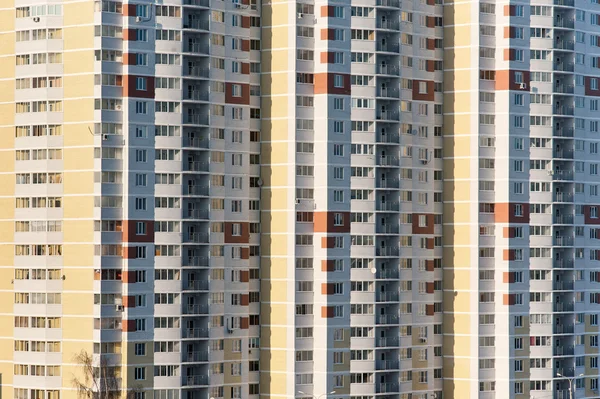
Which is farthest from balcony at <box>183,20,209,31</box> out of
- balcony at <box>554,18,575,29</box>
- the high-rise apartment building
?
balcony at <box>554,18,575,29</box>

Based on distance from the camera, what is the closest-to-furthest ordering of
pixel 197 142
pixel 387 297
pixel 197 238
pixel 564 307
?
1. pixel 197 238
2. pixel 197 142
3. pixel 387 297
4. pixel 564 307

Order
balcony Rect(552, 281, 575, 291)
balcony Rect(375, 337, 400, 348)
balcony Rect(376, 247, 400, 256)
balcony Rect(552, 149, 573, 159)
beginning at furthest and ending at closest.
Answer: balcony Rect(552, 149, 573, 159)
balcony Rect(552, 281, 575, 291)
balcony Rect(376, 247, 400, 256)
balcony Rect(375, 337, 400, 348)

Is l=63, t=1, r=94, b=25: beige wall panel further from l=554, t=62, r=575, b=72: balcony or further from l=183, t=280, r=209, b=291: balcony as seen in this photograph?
l=554, t=62, r=575, b=72: balcony

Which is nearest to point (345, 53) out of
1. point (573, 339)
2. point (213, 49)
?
point (213, 49)

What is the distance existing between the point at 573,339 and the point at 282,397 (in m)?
A: 37.0

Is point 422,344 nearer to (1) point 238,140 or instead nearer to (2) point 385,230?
(2) point 385,230

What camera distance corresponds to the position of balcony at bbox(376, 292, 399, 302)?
598ft

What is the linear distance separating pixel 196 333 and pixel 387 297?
23235 mm

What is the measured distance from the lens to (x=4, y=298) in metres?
175

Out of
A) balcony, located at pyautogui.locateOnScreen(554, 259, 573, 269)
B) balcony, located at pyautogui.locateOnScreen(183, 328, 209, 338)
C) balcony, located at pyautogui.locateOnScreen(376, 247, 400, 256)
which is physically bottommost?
balcony, located at pyautogui.locateOnScreen(183, 328, 209, 338)

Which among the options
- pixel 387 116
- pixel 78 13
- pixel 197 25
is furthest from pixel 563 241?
pixel 78 13

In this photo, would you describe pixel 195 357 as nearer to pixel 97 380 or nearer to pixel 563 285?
pixel 97 380

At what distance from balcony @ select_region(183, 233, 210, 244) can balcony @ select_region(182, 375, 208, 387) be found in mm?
14546

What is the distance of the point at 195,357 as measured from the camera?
174000mm
